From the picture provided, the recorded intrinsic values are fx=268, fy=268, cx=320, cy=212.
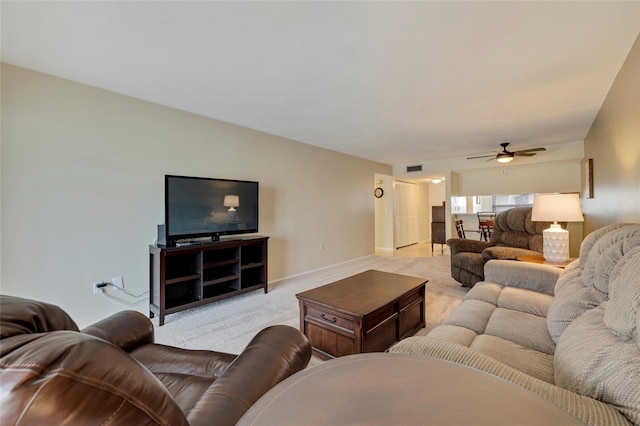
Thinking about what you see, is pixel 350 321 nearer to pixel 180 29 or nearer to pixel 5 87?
pixel 180 29

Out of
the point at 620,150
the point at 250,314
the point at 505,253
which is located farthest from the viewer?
the point at 505,253

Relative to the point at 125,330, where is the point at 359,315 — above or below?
below

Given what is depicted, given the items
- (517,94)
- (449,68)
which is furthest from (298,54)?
(517,94)

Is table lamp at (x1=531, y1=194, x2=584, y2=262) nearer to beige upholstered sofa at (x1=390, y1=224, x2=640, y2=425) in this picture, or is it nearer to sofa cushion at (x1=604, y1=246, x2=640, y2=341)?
beige upholstered sofa at (x1=390, y1=224, x2=640, y2=425)

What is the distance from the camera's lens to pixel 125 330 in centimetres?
129

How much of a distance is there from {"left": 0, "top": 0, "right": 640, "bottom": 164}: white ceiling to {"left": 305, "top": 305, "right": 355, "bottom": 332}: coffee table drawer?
1.90m

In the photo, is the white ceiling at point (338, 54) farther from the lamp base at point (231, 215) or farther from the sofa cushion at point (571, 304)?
the sofa cushion at point (571, 304)

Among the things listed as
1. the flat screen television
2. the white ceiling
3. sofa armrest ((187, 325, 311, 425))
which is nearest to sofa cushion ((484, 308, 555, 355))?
sofa armrest ((187, 325, 311, 425))

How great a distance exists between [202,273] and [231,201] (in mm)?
926

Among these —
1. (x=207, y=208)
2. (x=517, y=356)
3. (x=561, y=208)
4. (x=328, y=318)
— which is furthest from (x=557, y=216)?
(x=207, y=208)

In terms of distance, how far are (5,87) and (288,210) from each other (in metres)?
3.11

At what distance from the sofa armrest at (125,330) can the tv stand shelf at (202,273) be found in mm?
1341

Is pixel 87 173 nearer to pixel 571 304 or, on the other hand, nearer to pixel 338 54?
pixel 338 54

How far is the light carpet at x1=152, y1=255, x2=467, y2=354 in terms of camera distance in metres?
2.32
